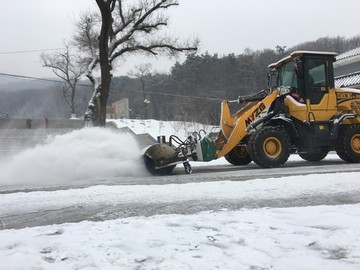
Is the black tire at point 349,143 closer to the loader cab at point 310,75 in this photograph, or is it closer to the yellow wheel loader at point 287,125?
the yellow wheel loader at point 287,125

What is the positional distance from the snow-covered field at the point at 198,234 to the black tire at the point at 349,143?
4.55m

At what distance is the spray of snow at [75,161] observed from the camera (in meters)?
10.3

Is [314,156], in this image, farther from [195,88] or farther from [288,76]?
[195,88]

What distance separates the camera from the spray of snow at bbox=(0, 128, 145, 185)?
404 inches

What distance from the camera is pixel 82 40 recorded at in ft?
97.6

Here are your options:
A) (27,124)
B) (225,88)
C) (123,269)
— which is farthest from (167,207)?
(225,88)

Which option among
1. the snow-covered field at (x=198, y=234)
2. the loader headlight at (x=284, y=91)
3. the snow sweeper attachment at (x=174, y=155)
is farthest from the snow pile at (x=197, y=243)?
the loader headlight at (x=284, y=91)

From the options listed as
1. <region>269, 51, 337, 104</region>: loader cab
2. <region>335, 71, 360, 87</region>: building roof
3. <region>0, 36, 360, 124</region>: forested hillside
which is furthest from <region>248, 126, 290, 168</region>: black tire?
<region>0, 36, 360, 124</region>: forested hillside

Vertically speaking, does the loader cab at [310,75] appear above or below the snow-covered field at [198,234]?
above

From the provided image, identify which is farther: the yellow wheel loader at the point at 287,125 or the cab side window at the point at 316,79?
the cab side window at the point at 316,79

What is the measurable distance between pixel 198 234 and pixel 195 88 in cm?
5944

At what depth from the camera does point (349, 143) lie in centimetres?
1203

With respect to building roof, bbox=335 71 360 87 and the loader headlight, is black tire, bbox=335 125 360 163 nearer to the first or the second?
the loader headlight

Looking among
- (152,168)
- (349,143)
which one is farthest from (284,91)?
(152,168)
